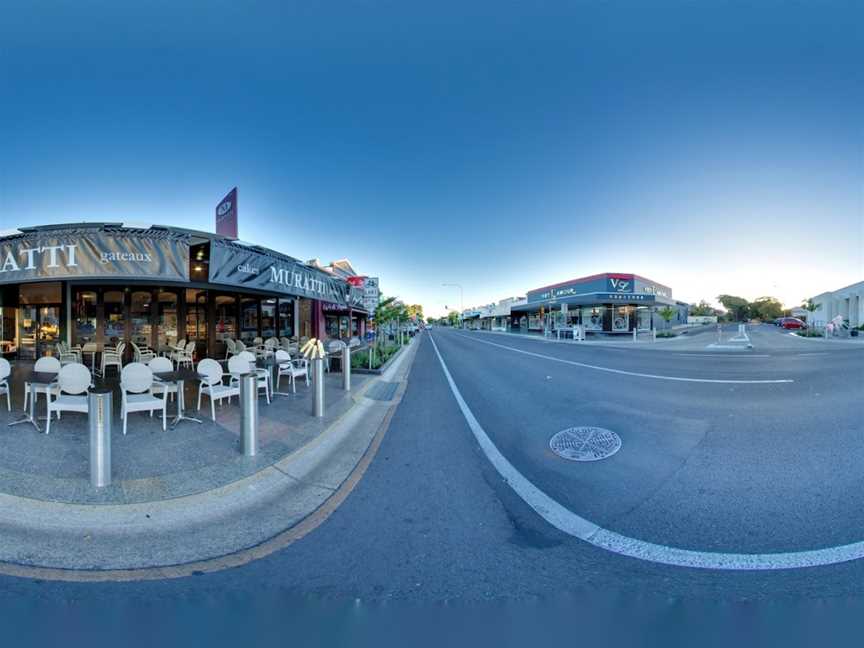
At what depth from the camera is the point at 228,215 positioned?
38.8 feet

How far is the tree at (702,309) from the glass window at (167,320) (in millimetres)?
126322

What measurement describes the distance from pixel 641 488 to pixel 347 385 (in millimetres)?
7455

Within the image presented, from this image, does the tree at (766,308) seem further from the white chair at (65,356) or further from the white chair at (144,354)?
the white chair at (65,356)

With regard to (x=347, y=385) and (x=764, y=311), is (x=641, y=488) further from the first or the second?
(x=764, y=311)

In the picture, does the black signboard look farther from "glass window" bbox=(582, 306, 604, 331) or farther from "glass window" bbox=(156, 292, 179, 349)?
"glass window" bbox=(582, 306, 604, 331)

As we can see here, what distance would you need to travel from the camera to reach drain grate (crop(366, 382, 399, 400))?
966 centimetres

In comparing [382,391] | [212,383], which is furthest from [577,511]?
[382,391]

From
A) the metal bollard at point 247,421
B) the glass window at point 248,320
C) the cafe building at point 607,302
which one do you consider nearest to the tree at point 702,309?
the cafe building at point 607,302

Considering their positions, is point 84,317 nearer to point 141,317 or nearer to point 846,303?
point 141,317

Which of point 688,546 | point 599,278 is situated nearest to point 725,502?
point 688,546

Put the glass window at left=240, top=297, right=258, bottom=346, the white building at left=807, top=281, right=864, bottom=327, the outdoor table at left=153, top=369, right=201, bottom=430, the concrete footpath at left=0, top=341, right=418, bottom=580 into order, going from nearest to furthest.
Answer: the concrete footpath at left=0, top=341, right=418, bottom=580, the outdoor table at left=153, top=369, right=201, bottom=430, the glass window at left=240, top=297, right=258, bottom=346, the white building at left=807, top=281, right=864, bottom=327

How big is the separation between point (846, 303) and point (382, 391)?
223 ft

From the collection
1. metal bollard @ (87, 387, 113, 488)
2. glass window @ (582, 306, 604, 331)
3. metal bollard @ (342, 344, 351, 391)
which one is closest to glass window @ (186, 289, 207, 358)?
metal bollard @ (342, 344, 351, 391)

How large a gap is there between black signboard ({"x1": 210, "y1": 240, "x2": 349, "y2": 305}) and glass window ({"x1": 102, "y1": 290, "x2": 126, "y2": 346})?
8190 millimetres
